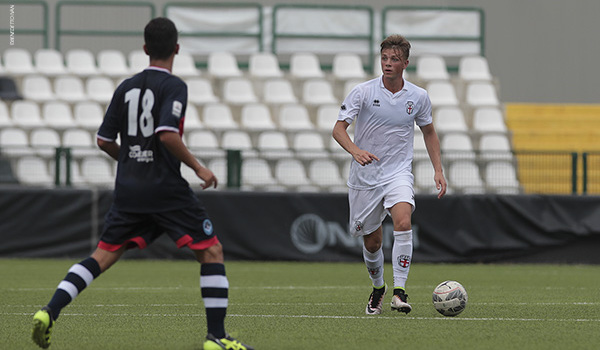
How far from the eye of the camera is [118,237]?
19.2 ft

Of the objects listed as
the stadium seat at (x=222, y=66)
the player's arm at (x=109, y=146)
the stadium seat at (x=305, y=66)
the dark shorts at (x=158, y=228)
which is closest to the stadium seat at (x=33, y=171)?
the stadium seat at (x=222, y=66)

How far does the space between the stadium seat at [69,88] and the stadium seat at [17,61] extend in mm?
1004

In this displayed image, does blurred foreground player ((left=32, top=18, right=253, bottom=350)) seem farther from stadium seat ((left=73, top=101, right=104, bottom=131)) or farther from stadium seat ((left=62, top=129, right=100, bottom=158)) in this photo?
stadium seat ((left=73, top=101, right=104, bottom=131))

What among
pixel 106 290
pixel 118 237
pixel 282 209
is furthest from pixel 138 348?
pixel 282 209

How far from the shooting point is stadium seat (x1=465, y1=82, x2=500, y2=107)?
2128 cm

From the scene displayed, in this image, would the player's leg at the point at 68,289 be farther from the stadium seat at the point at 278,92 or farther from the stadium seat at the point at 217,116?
the stadium seat at the point at 278,92

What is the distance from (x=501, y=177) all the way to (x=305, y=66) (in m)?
7.30

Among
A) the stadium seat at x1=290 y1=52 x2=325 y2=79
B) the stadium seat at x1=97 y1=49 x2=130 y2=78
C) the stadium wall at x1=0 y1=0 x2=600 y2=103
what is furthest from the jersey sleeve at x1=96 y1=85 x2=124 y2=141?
the stadium wall at x1=0 y1=0 x2=600 y2=103

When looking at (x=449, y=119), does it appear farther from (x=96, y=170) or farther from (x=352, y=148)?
(x=352, y=148)

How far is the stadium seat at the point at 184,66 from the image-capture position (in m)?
21.1

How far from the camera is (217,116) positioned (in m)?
20.0

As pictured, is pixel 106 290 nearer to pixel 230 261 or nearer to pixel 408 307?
pixel 408 307

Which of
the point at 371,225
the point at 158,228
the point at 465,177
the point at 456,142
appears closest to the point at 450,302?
the point at 371,225

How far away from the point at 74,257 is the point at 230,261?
2457 millimetres
